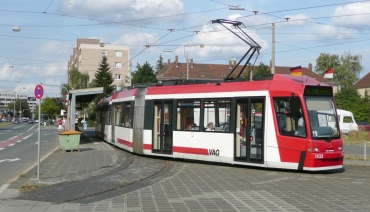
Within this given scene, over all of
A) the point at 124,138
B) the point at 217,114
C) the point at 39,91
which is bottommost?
the point at 124,138

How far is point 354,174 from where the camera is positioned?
1554 centimetres

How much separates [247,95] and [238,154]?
1845 mm

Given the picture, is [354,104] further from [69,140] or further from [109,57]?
[109,57]

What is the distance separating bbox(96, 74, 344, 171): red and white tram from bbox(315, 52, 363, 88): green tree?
8798 centimetres

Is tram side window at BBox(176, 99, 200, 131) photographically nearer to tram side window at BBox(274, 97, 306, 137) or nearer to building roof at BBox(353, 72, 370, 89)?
tram side window at BBox(274, 97, 306, 137)

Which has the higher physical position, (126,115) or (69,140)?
(126,115)

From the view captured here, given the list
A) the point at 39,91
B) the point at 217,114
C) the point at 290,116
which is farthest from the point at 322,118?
the point at 39,91

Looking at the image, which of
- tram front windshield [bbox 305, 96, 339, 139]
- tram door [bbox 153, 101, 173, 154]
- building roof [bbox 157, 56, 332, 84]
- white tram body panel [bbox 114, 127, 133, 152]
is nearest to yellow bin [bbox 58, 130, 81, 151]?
white tram body panel [bbox 114, 127, 133, 152]

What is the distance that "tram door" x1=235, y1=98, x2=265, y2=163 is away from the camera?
616 inches

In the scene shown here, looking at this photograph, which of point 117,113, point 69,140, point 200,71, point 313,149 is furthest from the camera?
point 200,71

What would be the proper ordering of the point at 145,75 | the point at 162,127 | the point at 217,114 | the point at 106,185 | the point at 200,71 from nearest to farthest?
the point at 106,185, the point at 217,114, the point at 162,127, the point at 145,75, the point at 200,71

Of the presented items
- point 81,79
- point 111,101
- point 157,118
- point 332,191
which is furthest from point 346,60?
point 332,191

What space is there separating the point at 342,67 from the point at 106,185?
96909 millimetres

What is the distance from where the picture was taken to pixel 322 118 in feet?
49.8
